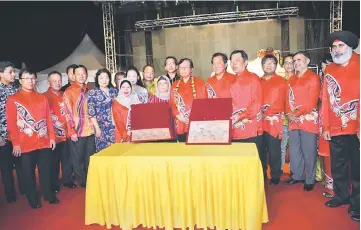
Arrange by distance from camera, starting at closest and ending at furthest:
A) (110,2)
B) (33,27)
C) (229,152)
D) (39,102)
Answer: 1. (229,152)
2. (39,102)
3. (33,27)
4. (110,2)

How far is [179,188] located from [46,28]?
195 inches

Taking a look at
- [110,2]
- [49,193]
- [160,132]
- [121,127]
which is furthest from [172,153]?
[110,2]

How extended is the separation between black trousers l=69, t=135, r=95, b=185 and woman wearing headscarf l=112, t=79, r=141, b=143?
0.46 m

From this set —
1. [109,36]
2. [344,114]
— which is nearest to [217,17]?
[109,36]

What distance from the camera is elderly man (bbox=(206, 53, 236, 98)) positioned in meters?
2.82

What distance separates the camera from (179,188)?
81.0 inches

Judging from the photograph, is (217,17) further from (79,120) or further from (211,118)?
(211,118)

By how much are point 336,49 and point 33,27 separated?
5.05 metres

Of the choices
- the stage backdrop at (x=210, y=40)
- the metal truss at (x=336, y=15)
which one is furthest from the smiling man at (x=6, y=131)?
the metal truss at (x=336, y=15)

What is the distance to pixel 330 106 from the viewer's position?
8.16 ft

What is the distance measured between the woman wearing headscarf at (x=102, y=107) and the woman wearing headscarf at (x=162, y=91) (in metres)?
0.41

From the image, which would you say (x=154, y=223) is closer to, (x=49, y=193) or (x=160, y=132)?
(x=160, y=132)

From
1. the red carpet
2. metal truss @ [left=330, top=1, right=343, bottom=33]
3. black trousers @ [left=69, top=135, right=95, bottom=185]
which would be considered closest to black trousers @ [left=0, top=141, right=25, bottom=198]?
the red carpet

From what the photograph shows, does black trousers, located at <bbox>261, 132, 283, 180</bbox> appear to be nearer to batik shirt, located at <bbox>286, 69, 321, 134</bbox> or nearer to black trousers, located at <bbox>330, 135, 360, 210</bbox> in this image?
batik shirt, located at <bbox>286, 69, 321, 134</bbox>
